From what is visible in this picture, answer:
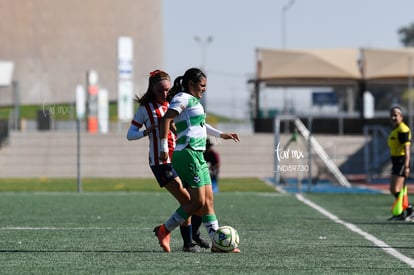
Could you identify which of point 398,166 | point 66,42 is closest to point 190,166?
point 398,166

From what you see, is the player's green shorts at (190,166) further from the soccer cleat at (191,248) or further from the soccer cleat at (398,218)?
the soccer cleat at (398,218)

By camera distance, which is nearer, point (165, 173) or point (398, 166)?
point (165, 173)

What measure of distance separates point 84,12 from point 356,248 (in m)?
75.7

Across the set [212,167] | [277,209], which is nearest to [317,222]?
[277,209]

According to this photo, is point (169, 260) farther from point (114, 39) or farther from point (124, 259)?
point (114, 39)

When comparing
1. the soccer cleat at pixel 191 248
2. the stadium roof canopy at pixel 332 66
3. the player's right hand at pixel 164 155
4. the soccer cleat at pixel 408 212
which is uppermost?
the stadium roof canopy at pixel 332 66

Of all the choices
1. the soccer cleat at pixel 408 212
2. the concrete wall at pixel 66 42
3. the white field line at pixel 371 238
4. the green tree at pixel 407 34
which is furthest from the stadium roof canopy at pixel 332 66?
the green tree at pixel 407 34

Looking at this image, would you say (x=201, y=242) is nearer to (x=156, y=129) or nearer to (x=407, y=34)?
(x=156, y=129)

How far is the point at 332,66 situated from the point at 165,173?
147 ft

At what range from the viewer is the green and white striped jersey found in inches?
473

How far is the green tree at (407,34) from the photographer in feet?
522

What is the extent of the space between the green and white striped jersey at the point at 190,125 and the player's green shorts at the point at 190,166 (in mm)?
59

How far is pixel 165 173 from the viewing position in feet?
40.2
